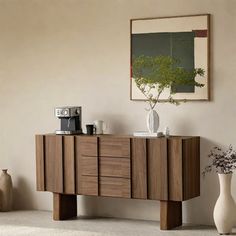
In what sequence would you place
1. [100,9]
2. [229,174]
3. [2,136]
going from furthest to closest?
[2,136] → [100,9] → [229,174]

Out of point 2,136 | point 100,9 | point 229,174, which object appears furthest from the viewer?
point 2,136

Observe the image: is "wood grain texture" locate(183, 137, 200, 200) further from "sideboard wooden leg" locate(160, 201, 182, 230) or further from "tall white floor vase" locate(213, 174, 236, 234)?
"tall white floor vase" locate(213, 174, 236, 234)

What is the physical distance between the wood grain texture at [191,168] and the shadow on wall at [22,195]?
1.98 m

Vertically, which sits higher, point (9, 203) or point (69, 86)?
point (69, 86)

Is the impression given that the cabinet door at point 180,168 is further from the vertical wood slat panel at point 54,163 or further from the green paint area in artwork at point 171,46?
the vertical wood slat panel at point 54,163

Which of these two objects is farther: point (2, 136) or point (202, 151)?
point (2, 136)

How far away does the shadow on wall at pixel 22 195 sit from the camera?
8141 millimetres

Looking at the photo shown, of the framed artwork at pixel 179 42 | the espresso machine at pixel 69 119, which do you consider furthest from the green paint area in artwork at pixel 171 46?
the espresso machine at pixel 69 119

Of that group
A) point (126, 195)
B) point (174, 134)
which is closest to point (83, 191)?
point (126, 195)

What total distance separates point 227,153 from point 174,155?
1.76 ft

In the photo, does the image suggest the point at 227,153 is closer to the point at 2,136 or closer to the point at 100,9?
the point at 100,9

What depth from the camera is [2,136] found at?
27.1ft

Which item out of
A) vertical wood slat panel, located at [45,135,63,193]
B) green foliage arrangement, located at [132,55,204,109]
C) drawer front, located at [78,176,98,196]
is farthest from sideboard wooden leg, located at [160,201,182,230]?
vertical wood slat panel, located at [45,135,63,193]

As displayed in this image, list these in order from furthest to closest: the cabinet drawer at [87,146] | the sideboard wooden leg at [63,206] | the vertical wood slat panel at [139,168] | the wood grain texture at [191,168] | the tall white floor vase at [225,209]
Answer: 1. the sideboard wooden leg at [63,206]
2. the cabinet drawer at [87,146]
3. the vertical wood slat panel at [139,168]
4. the wood grain texture at [191,168]
5. the tall white floor vase at [225,209]
